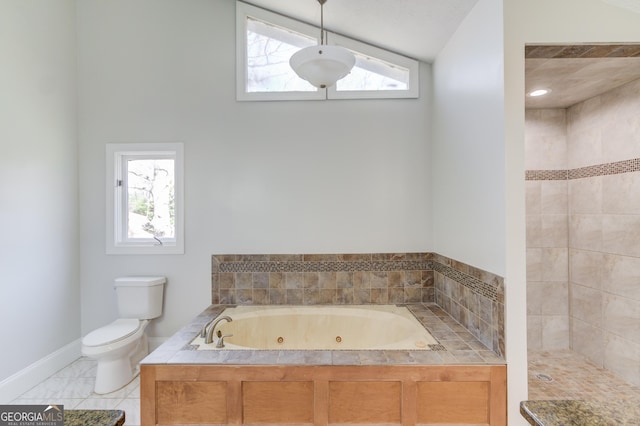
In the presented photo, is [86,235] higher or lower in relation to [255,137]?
lower

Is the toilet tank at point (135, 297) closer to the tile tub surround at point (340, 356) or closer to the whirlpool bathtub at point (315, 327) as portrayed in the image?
the whirlpool bathtub at point (315, 327)

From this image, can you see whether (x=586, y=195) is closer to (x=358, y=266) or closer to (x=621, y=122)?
(x=621, y=122)

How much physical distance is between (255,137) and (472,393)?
2.46 m

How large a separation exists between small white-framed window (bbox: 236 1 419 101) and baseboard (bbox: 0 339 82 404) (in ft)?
8.82

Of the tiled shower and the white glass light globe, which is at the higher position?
the white glass light globe

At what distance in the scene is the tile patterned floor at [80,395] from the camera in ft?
7.21

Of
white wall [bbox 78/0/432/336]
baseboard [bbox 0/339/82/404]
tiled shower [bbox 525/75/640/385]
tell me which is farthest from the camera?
white wall [bbox 78/0/432/336]

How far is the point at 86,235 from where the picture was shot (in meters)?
2.93

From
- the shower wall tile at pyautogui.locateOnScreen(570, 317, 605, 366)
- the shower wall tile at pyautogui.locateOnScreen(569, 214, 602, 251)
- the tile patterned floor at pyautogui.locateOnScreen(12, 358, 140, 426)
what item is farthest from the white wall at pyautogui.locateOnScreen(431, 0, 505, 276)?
the tile patterned floor at pyautogui.locateOnScreen(12, 358, 140, 426)

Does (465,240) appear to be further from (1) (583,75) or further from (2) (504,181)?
(1) (583,75)

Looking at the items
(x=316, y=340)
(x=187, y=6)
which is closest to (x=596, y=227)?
(x=316, y=340)

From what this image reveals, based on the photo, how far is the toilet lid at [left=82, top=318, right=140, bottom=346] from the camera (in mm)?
2333

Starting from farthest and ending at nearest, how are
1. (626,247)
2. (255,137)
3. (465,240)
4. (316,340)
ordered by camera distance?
1. (255,137)
2. (316,340)
3. (626,247)
4. (465,240)

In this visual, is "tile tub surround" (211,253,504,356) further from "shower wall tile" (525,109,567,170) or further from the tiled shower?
"shower wall tile" (525,109,567,170)
